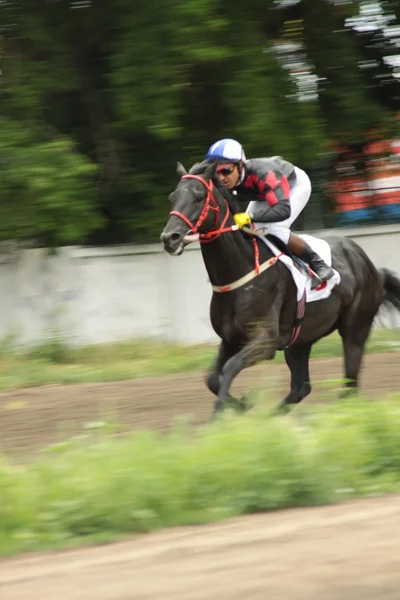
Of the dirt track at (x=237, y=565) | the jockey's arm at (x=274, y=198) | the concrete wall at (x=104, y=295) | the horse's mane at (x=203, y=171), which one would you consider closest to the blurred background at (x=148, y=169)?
the concrete wall at (x=104, y=295)

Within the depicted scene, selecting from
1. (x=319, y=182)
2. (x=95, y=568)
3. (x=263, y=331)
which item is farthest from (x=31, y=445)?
(x=319, y=182)

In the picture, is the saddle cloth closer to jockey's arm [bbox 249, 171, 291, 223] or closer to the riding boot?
the riding boot

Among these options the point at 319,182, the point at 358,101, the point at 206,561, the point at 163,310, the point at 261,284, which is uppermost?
the point at 206,561

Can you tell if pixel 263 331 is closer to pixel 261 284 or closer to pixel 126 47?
pixel 261 284

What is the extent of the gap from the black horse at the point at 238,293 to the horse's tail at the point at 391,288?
3.37ft

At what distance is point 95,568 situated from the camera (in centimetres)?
446

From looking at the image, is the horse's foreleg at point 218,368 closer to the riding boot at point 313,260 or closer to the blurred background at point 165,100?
the riding boot at point 313,260

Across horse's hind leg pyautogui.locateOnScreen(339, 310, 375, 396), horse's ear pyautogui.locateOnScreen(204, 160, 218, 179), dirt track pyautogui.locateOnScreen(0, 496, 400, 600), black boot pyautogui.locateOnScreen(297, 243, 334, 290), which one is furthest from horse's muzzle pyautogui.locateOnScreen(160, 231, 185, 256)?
dirt track pyautogui.locateOnScreen(0, 496, 400, 600)

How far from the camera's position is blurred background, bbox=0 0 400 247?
Answer: 45.4 feet

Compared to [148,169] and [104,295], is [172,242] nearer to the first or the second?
[104,295]

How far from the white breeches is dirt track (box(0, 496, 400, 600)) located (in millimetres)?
3615

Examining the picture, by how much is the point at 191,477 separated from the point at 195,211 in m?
2.81

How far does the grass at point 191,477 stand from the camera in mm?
5195

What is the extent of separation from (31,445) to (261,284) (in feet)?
7.08
